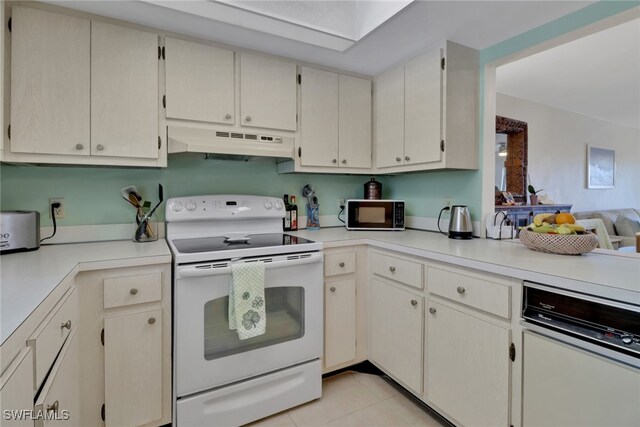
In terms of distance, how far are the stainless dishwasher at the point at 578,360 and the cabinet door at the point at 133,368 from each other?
5.31ft

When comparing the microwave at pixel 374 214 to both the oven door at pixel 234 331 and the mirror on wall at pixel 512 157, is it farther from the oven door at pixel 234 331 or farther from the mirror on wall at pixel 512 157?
the mirror on wall at pixel 512 157

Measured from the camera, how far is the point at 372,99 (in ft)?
8.29

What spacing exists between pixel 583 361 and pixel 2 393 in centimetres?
157

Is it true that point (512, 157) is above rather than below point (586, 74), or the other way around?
below

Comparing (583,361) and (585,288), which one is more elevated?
(585,288)

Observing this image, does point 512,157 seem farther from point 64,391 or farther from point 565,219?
point 64,391

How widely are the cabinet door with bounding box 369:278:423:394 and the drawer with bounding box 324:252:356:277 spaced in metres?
0.18

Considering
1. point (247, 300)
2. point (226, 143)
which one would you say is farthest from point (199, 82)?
point (247, 300)

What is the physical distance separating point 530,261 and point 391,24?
4.60ft

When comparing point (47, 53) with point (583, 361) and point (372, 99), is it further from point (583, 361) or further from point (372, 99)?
point (583, 361)

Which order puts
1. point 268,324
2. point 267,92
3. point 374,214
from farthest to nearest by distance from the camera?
point 374,214 → point 267,92 → point 268,324

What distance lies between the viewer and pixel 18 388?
71 centimetres

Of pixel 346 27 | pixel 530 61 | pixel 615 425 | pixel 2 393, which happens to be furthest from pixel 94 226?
pixel 530 61

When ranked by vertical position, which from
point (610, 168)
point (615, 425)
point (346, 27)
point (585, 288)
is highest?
point (346, 27)
